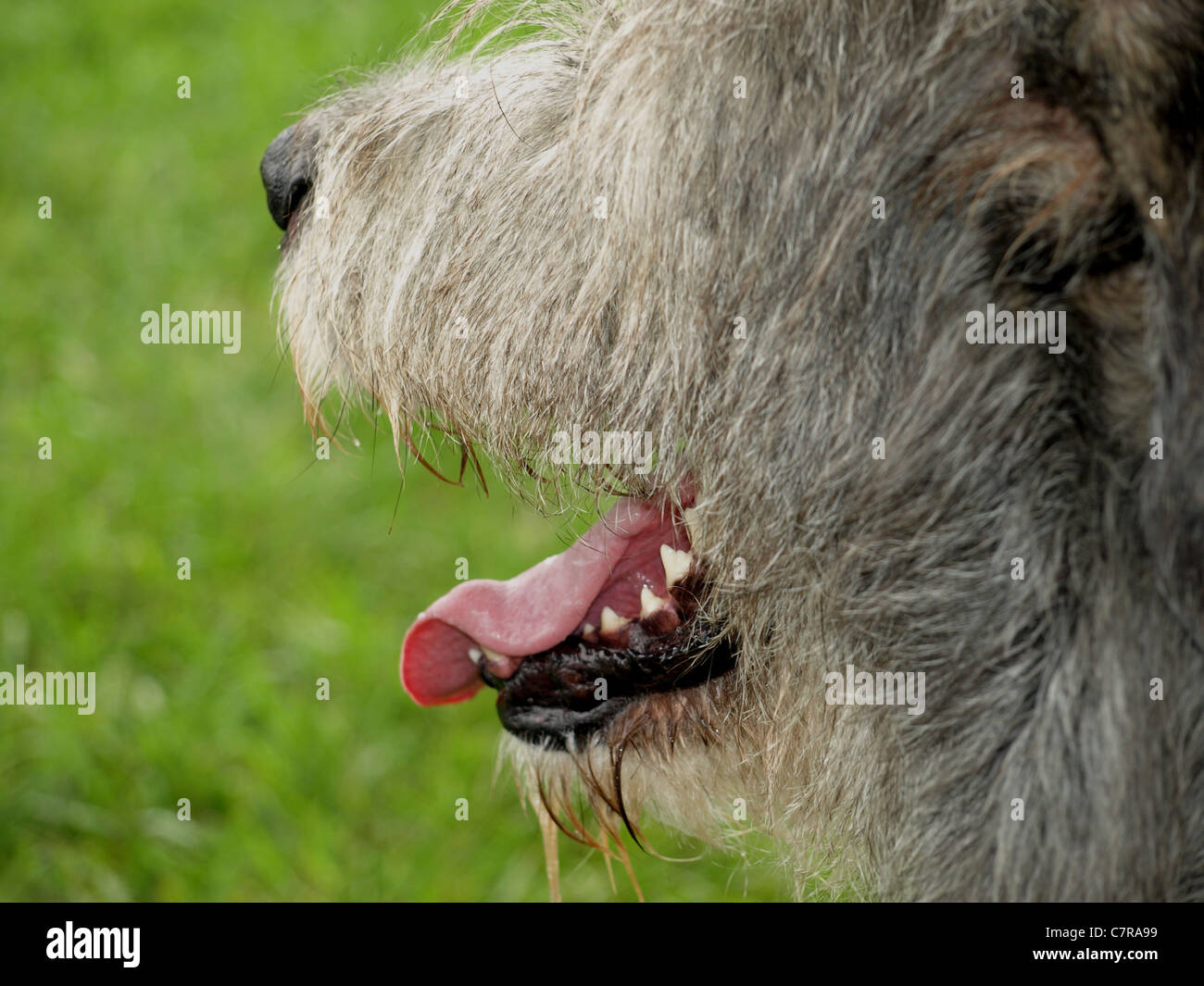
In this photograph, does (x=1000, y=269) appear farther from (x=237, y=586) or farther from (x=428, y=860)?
(x=237, y=586)

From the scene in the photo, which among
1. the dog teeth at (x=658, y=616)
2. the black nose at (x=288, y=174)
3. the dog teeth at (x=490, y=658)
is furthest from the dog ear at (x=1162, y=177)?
the black nose at (x=288, y=174)

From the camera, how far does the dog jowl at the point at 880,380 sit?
6.18 ft

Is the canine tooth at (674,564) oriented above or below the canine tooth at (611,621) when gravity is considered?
above

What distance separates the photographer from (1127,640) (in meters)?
1.94

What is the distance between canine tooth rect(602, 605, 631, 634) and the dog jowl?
12 centimetres

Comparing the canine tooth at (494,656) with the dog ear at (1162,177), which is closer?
the dog ear at (1162,177)

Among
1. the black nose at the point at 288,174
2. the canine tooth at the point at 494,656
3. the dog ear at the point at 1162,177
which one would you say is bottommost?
the canine tooth at the point at 494,656

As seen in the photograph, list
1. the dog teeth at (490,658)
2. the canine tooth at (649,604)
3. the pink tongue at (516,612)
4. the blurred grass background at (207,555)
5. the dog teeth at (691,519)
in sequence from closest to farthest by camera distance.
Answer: the dog teeth at (691,519) < the canine tooth at (649,604) < the pink tongue at (516,612) < the dog teeth at (490,658) < the blurred grass background at (207,555)

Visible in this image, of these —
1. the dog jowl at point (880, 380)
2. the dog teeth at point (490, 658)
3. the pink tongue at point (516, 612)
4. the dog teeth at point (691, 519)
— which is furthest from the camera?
the dog teeth at point (490, 658)

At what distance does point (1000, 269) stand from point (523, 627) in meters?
1.39

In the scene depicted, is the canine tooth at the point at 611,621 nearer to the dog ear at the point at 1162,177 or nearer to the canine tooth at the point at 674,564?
the canine tooth at the point at 674,564

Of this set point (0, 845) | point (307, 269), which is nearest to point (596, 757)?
point (307, 269)

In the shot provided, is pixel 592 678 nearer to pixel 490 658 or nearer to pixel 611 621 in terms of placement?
pixel 611 621

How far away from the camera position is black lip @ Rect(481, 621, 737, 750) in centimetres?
256
